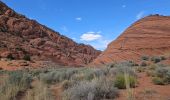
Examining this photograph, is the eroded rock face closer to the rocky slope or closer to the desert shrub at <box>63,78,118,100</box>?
the rocky slope

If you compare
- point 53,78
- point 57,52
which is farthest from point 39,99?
point 57,52

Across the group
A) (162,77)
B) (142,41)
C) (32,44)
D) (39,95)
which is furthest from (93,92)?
(32,44)

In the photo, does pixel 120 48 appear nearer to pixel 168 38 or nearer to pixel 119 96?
pixel 168 38

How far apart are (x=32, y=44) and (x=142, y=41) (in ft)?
117

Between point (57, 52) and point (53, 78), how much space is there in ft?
161

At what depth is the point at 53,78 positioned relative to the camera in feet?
45.3

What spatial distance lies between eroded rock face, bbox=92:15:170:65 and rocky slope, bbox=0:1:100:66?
19.6 meters

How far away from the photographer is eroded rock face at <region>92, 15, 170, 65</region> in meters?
30.0

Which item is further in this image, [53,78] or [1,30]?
[1,30]

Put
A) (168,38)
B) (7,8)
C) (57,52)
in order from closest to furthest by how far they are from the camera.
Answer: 1. (168,38)
2. (57,52)
3. (7,8)

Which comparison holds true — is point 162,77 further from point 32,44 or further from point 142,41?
point 32,44

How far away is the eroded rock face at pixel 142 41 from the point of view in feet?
98.5

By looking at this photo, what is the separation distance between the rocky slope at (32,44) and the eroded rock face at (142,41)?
1962cm

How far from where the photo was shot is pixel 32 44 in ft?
207
